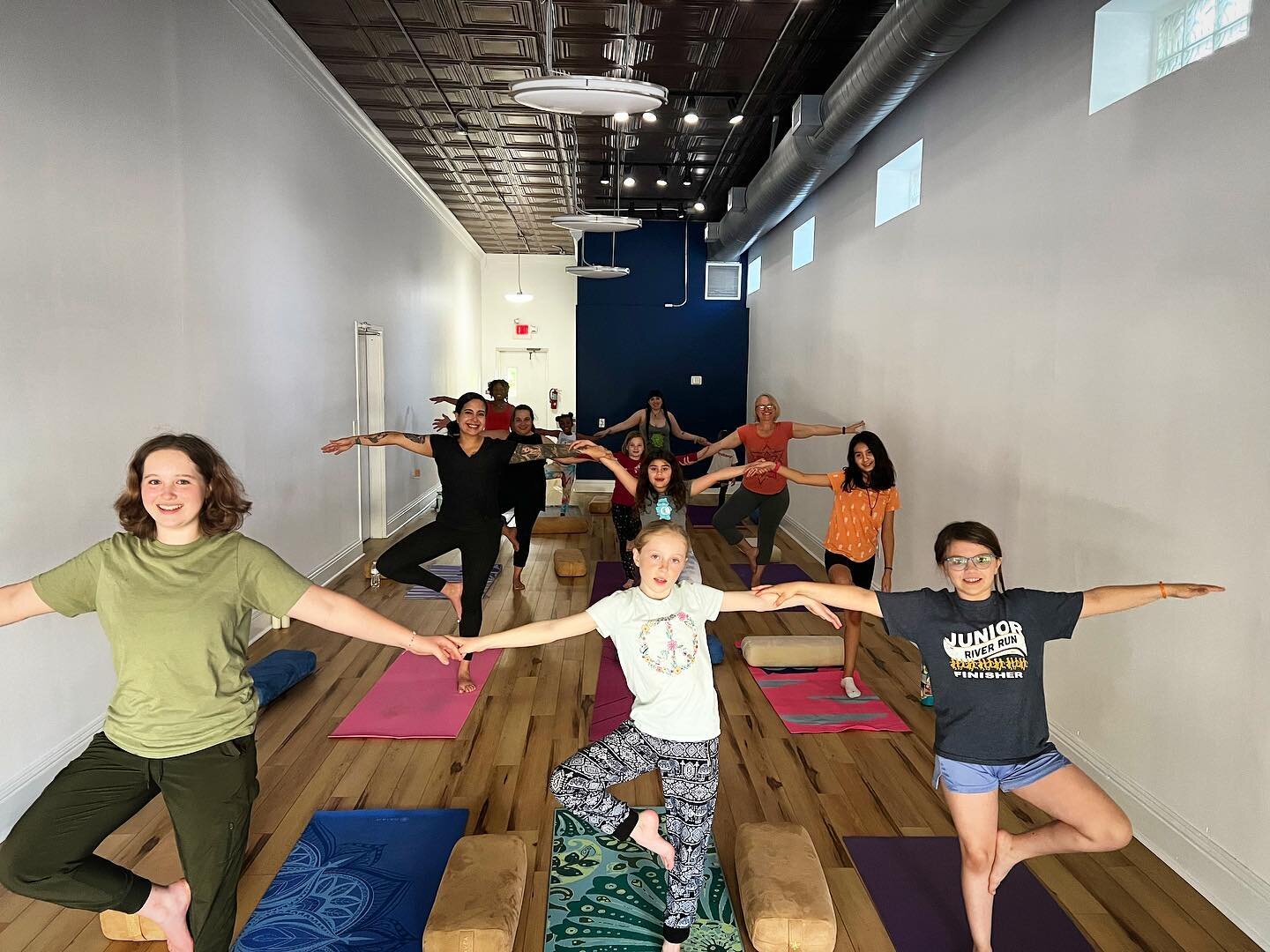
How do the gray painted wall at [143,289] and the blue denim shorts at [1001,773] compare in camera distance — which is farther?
the gray painted wall at [143,289]

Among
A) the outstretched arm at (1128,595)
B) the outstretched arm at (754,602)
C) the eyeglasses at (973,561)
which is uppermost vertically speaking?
the eyeglasses at (973,561)

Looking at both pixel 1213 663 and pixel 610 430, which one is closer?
pixel 1213 663

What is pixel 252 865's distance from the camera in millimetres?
3162

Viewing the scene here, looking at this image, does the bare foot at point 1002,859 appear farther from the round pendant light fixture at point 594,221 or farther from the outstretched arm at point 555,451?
the round pendant light fixture at point 594,221

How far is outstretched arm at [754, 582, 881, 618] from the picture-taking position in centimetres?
272

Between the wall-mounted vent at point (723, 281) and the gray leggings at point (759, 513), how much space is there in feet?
24.1

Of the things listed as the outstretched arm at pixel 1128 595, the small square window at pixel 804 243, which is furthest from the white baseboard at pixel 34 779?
the small square window at pixel 804 243

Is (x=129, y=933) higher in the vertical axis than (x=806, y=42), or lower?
lower

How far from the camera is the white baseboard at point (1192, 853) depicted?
282 cm

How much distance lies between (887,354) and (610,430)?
12.6 ft

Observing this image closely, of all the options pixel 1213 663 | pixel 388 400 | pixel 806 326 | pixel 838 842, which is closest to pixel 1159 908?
pixel 1213 663

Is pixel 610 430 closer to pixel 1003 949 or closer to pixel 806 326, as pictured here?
pixel 806 326

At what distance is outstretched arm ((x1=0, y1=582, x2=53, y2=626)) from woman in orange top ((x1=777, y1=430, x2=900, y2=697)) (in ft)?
11.2

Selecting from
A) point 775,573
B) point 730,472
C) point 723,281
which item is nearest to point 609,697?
point 730,472
